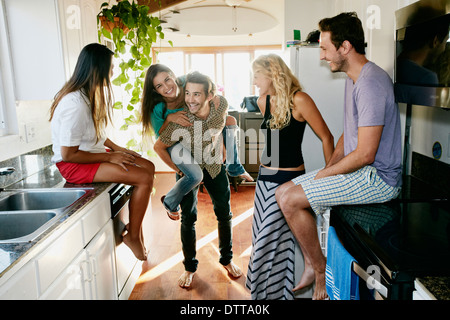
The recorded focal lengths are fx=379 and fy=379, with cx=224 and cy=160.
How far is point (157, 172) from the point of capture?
6441 millimetres

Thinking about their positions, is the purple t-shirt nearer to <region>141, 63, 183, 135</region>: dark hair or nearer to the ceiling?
<region>141, 63, 183, 135</region>: dark hair

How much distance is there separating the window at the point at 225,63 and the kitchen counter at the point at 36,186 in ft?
12.9

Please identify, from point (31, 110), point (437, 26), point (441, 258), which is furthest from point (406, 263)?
point (31, 110)

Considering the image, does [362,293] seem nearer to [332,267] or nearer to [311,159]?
[332,267]

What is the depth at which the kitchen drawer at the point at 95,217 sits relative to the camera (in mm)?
1835

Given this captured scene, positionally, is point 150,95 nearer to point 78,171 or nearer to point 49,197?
point 78,171

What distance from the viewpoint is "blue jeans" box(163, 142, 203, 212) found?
2.49m

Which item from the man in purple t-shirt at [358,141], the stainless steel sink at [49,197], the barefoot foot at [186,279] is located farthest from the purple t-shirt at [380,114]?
the barefoot foot at [186,279]

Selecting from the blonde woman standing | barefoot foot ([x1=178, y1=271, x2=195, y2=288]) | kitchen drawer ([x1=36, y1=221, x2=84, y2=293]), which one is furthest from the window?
kitchen drawer ([x1=36, y1=221, x2=84, y2=293])

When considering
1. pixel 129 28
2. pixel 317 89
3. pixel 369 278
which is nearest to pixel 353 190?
pixel 369 278

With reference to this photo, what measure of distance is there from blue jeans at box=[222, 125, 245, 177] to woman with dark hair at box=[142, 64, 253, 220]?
33 cm

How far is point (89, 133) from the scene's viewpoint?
7.04 feet

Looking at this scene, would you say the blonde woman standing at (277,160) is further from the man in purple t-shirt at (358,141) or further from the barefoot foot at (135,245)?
the barefoot foot at (135,245)

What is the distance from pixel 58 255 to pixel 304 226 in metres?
1.12
